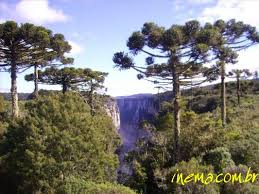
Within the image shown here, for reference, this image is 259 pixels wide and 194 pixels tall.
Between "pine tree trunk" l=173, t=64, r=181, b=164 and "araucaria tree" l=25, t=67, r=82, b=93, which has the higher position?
"araucaria tree" l=25, t=67, r=82, b=93

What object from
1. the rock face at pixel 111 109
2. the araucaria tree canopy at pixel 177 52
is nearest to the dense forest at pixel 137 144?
the araucaria tree canopy at pixel 177 52

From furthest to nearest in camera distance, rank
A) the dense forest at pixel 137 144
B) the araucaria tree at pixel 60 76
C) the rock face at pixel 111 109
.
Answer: the rock face at pixel 111 109
the araucaria tree at pixel 60 76
the dense forest at pixel 137 144

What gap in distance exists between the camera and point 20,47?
74.3ft

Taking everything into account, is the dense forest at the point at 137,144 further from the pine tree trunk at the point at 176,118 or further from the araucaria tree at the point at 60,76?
Answer: the araucaria tree at the point at 60,76

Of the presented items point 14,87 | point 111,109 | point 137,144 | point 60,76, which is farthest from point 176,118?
point 111,109

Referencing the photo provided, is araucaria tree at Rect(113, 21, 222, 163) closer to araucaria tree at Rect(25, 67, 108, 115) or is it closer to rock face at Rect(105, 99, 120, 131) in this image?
araucaria tree at Rect(25, 67, 108, 115)

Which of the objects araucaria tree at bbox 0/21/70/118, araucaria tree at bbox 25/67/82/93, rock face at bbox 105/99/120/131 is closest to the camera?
araucaria tree at bbox 0/21/70/118

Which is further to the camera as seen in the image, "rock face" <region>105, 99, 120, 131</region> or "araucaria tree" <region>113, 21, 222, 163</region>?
"rock face" <region>105, 99, 120, 131</region>

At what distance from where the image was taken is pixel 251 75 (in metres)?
42.9

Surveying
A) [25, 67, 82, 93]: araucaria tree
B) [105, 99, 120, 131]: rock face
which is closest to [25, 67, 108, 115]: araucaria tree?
[25, 67, 82, 93]: araucaria tree

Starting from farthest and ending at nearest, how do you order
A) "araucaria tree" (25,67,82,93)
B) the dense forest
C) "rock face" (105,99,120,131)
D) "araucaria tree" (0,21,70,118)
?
"rock face" (105,99,120,131), "araucaria tree" (25,67,82,93), "araucaria tree" (0,21,70,118), the dense forest

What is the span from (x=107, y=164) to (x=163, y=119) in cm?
648

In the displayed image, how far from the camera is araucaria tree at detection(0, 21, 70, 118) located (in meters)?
21.0

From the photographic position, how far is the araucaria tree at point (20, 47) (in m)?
21.0
